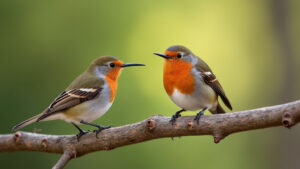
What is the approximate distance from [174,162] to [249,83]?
5.14 m

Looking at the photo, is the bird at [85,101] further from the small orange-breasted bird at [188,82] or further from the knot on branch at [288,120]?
the knot on branch at [288,120]

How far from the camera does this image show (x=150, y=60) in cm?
1334

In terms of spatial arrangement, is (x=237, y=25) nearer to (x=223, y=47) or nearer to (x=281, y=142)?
(x=223, y=47)

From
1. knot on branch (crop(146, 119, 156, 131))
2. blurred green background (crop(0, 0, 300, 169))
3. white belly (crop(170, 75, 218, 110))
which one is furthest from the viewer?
blurred green background (crop(0, 0, 300, 169))

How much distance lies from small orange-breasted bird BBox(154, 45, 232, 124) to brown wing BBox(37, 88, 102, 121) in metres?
1.26

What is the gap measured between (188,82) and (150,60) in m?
7.35

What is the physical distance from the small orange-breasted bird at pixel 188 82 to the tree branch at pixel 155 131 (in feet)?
1.79

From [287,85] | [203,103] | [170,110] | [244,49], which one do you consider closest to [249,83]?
[244,49]

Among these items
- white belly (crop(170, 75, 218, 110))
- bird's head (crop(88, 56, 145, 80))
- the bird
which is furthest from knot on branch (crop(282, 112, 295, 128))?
bird's head (crop(88, 56, 145, 80))

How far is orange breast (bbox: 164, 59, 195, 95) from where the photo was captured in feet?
19.6

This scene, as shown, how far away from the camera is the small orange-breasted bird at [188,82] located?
597 cm

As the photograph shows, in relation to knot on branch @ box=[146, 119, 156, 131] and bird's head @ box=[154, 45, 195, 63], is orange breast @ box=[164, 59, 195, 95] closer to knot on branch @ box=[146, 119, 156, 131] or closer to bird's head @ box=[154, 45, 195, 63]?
bird's head @ box=[154, 45, 195, 63]

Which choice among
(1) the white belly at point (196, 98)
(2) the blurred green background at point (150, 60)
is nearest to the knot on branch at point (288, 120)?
(1) the white belly at point (196, 98)

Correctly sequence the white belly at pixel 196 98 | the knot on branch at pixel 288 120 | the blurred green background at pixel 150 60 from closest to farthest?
the knot on branch at pixel 288 120 < the white belly at pixel 196 98 < the blurred green background at pixel 150 60
